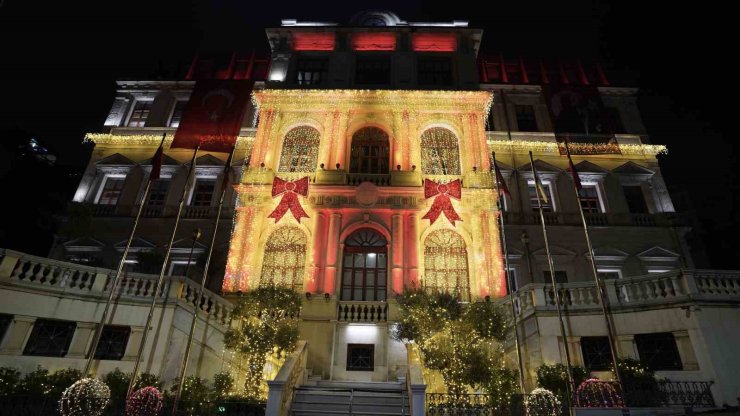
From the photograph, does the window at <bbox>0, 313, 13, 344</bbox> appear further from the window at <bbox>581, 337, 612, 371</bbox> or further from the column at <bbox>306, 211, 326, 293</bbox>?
the window at <bbox>581, 337, 612, 371</bbox>

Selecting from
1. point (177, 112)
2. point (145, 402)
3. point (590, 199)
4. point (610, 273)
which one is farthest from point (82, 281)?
point (590, 199)

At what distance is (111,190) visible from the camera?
25.6 metres

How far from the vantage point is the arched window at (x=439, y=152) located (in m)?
24.3

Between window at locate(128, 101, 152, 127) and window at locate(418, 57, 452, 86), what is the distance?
18.9 metres

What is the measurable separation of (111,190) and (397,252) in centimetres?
1818

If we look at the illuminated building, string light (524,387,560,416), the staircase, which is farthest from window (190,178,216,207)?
string light (524,387,560,416)

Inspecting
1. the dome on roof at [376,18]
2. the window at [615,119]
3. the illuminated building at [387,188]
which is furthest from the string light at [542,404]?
the dome on roof at [376,18]

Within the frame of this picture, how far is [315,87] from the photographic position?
26.5 metres

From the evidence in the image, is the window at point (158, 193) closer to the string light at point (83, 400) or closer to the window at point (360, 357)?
the string light at point (83, 400)

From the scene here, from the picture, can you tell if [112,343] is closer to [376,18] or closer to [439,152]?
[439,152]

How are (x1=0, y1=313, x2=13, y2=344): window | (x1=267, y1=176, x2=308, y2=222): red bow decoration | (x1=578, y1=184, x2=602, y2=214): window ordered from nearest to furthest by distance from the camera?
(x1=0, y1=313, x2=13, y2=344): window → (x1=267, y1=176, x2=308, y2=222): red bow decoration → (x1=578, y1=184, x2=602, y2=214): window

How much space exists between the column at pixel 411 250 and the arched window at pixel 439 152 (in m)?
3.90

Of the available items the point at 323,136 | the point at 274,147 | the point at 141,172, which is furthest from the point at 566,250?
the point at 141,172

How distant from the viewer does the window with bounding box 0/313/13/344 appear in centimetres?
1265
